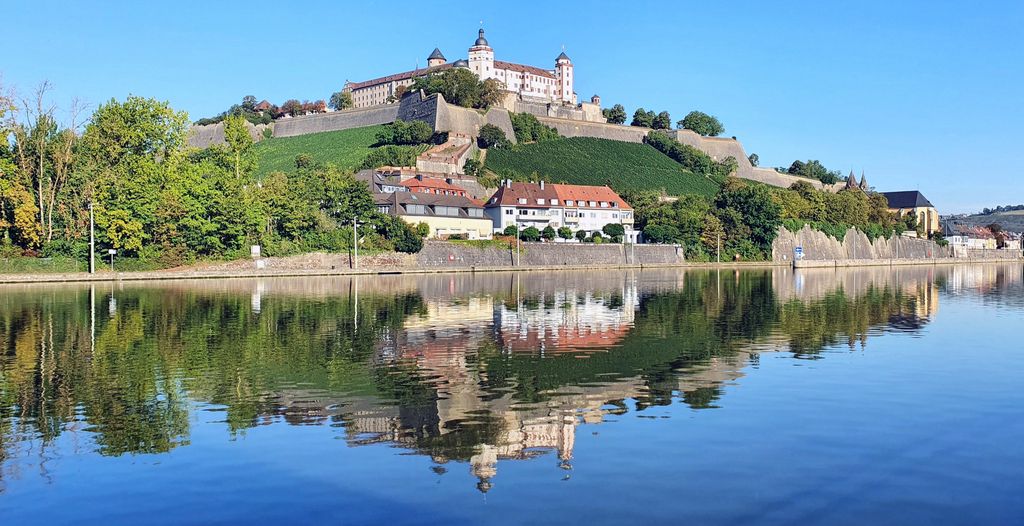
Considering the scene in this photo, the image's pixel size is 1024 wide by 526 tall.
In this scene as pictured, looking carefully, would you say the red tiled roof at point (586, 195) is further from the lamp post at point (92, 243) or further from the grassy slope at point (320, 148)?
the lamp post at point (92, 243)

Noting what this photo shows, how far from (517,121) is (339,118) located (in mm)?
25396

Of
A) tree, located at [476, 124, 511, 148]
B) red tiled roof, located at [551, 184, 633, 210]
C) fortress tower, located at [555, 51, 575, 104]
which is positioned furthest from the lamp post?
fortress tower, located at [555, 51, 575, 104]

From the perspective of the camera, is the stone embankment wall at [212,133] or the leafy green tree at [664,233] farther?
the stone embankment wall at [212,133]

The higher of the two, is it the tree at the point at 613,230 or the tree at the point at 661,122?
the tree at the point at 661,122

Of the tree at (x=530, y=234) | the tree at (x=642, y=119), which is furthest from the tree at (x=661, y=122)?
the tree at (x=530, y=234)

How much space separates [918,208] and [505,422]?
13896 centimetres

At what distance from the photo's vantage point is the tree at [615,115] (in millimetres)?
138500

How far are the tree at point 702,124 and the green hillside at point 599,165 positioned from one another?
15860 millimetres

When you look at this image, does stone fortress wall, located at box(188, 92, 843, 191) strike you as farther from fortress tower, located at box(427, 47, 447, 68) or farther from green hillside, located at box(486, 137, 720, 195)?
fortress tower, located at box(427, 47, 447, 68)

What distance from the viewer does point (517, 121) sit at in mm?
118875

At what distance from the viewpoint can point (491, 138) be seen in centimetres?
11244

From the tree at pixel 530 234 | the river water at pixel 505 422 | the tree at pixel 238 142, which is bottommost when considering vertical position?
the river water at pixel 505 422

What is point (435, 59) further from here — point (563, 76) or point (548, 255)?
point (548, 255)

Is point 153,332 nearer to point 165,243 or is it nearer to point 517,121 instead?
point 165,243
